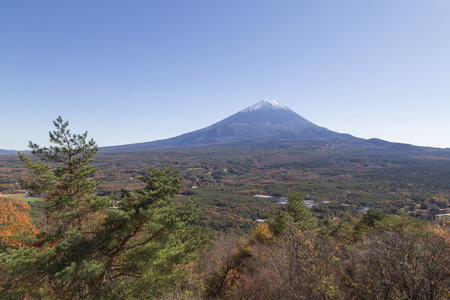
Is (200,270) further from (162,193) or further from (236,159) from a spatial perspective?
(236,159)

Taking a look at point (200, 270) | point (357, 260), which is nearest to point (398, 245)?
point (357, 260)

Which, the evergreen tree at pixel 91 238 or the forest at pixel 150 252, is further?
the evergreen tree at pixel 91 238

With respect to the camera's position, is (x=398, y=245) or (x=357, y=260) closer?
(x=398, y=245)

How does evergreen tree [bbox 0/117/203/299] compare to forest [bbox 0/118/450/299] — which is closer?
forest [bbox 0/118/450/299]

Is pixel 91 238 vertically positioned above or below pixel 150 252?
above

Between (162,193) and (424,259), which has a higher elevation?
(162,193)

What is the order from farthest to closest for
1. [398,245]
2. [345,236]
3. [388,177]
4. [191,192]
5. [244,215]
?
[388,177]
[191,192]
[244,215]
[345,236]
[398,245]

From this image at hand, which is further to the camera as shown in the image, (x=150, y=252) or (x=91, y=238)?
(x=150, y=252)

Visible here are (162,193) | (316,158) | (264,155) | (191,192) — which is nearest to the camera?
(162,193)
